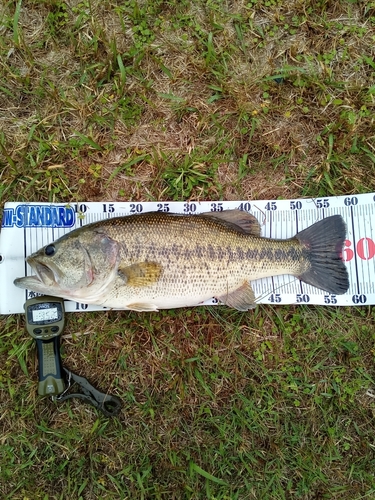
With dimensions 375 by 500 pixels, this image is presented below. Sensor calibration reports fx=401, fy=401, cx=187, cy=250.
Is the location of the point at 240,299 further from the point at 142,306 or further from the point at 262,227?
the point at 142,306

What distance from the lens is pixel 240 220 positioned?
11.8ft

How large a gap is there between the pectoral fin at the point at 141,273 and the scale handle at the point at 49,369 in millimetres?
928

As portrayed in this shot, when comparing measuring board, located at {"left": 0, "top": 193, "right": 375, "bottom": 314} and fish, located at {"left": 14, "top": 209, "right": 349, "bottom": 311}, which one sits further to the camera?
measuring board, located at {"left": 0, "top": 193, "right": 375, "bottom": 314}

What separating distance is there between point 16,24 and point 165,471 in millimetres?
4377

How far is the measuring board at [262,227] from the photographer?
3635 millimetres

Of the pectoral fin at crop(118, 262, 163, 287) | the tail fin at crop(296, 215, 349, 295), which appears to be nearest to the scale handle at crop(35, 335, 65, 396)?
the pectoral fin at crop(118, 262, 163, 287)

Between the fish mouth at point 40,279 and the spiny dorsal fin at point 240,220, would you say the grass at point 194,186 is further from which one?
the fish mouth at point 40,279

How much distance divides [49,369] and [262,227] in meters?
2.33

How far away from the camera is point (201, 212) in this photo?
3.75 m

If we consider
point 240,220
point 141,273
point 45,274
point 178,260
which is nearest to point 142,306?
point 141,273

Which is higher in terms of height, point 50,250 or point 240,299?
point 50,250

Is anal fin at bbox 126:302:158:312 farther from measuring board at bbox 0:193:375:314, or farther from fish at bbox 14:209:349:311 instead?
measuring board at bbox 0:193:375:314

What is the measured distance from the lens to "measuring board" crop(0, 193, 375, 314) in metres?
3.63

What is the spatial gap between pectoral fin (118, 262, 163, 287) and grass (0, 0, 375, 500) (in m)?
0.55
